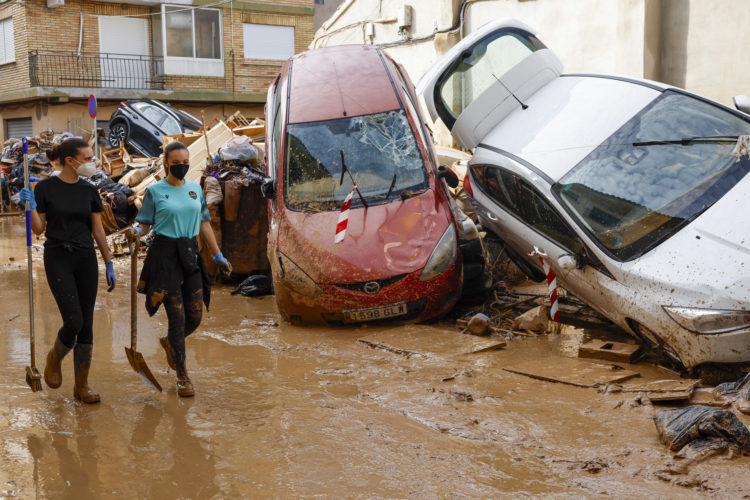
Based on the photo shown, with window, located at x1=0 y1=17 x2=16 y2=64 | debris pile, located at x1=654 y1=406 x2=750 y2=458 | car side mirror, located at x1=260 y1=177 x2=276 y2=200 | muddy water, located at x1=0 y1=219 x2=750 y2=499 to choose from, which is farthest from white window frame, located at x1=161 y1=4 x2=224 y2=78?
debris pile, located at x1=654 y1=406 x2=750 y2=458

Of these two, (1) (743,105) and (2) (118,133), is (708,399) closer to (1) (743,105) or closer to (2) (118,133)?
(1) (743,105)

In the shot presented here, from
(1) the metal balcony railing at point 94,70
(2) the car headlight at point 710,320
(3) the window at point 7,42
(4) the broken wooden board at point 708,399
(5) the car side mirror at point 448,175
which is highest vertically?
(3) the window at point 7,42

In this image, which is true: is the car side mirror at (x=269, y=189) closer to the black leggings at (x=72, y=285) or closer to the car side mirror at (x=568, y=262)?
the black leggings at (x=72, y=285)

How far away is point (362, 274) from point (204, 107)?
2498 cm

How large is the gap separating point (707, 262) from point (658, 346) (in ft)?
2.43

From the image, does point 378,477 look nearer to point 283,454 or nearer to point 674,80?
point 283,454

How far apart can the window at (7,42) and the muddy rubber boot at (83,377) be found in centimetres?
2725

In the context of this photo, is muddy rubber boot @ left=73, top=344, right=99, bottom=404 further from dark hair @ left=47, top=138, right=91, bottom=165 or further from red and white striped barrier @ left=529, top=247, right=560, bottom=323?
red and white striped barrier @ left=529, top=247, right=560, bottom=323

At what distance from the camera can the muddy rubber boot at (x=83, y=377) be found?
18.2ft

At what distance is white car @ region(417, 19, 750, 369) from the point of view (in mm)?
5348

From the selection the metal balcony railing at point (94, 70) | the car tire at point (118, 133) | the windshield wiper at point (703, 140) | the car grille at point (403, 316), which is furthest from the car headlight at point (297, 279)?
the metal balcony railing at point (94, 70)

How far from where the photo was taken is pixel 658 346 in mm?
5738

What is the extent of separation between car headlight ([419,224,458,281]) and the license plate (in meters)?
0.34

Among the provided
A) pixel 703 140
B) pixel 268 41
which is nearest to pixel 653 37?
pixel 703 140
